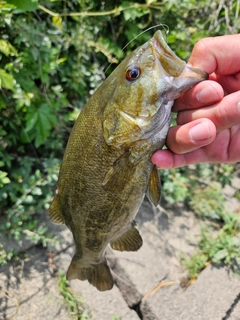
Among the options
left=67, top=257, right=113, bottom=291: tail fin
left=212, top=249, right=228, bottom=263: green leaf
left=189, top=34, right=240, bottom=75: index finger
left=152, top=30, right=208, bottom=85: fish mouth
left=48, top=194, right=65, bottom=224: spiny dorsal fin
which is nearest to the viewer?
left=152, top=30, right=208, bottom=85: fish mouth

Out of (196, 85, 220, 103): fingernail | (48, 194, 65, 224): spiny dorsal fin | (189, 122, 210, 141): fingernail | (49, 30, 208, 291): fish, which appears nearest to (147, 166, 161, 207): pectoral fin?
(49, 30, 208, 291): fish

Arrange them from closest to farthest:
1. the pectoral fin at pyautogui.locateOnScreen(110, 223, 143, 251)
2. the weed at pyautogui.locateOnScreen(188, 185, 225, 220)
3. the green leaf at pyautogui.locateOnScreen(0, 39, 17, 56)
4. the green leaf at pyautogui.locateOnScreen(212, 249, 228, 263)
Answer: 1. the pectoral fin at pyautogui.locateOnScreen(110, 223, 143, 251)
2. the green leaf at pyautogui.locateOnScreen(0, 39, 17, 56)
3. the green leaf at pyautogui.locateOnScreen(212, 249, 228, 263)
4. the weed at pyautogui.locateOnScreen(188, 185, 225, 220)

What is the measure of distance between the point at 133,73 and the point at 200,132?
0.40m

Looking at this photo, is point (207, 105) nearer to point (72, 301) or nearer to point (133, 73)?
point (133, 73)

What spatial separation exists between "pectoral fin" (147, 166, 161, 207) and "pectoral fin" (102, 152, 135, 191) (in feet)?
0.38

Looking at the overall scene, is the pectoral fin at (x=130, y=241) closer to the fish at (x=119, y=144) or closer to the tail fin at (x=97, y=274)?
the fish at (x=119, y=144)

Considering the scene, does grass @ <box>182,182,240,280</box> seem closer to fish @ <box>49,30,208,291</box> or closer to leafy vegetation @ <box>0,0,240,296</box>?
leafy vegetation @ <box>0,0,240,296</box>

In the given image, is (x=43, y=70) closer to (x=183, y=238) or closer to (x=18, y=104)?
(x=18, y=104)

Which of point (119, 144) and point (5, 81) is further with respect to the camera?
point (5, 81)

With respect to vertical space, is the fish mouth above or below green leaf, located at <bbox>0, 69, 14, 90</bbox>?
above

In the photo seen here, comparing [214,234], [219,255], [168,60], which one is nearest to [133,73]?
[168,60]

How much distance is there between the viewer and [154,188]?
1654mm

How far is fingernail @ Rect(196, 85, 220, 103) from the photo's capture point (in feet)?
4.69

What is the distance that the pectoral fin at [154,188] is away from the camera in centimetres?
164
